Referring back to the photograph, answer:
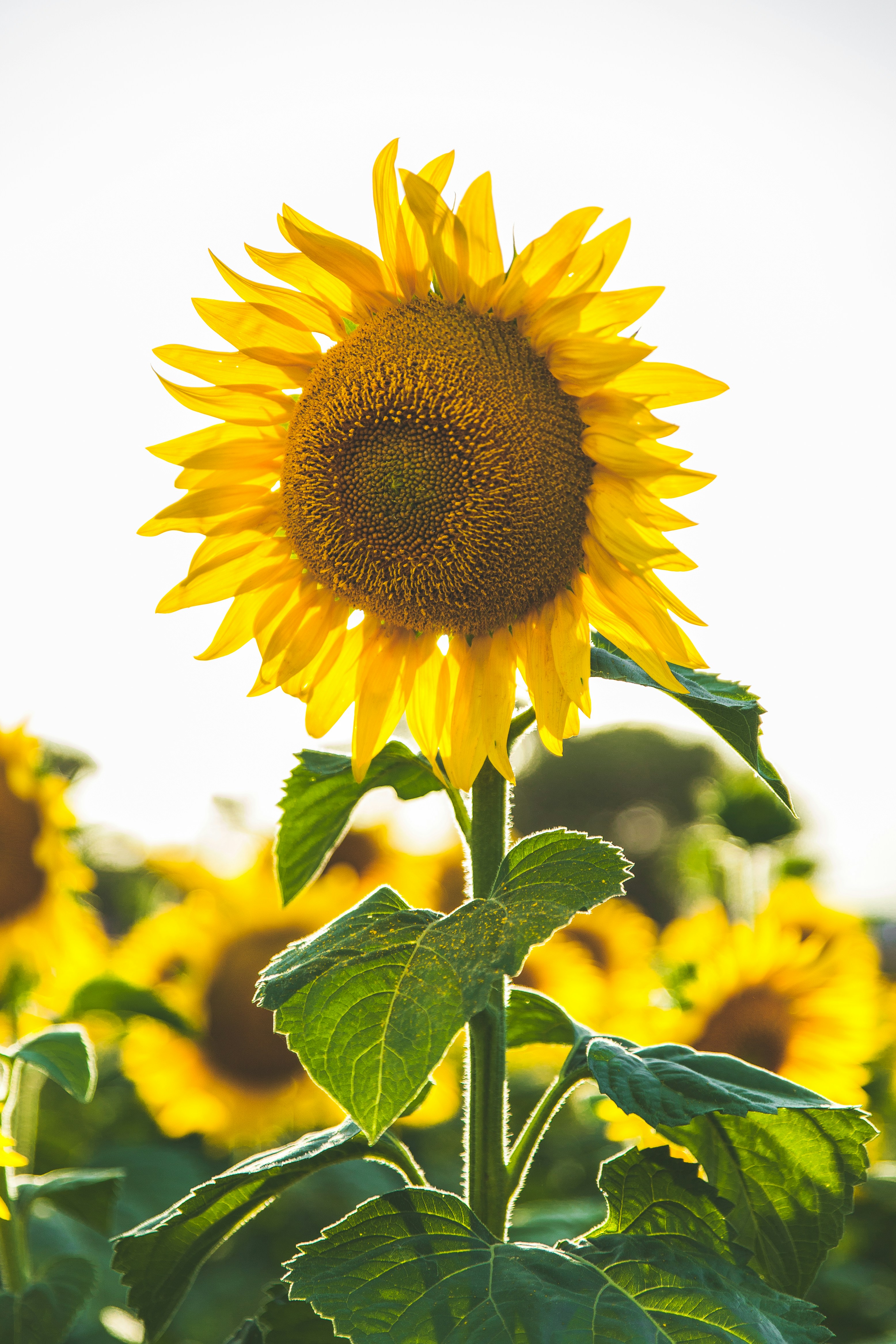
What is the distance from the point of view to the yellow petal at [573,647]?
1366 mm

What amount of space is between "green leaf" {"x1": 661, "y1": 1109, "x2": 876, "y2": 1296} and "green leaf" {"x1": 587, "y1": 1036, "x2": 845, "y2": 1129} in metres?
0.08

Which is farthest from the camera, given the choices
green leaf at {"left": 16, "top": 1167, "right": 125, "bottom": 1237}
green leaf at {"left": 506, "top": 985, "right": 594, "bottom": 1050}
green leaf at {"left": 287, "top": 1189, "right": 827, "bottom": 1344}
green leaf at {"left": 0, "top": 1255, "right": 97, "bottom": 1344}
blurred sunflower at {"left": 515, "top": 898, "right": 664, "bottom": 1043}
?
blurred sunflower at {"left": 515, "top": 898, "right": 664, "bottom": 1043}

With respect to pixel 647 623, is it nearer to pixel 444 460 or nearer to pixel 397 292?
pixel 444 460

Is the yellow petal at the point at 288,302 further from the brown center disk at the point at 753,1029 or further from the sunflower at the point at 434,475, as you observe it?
the brown center disk at the point at 753,1029

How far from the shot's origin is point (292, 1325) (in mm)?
1453

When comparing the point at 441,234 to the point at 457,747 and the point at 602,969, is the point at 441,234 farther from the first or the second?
the point at 602,969

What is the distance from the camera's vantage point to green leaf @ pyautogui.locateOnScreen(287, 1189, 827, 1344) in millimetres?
1069

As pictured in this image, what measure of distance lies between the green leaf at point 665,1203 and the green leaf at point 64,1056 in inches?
34.2

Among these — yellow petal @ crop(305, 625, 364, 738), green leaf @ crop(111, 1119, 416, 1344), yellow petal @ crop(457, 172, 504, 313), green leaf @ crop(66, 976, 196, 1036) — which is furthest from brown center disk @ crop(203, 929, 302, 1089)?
yellow petal @ crop(457, 172, 504, 313)

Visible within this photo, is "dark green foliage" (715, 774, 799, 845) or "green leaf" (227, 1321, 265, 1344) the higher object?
"dark green foliage" (715, 774, 799, 845)

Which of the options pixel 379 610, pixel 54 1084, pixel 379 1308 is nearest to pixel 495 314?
pixel 379 610

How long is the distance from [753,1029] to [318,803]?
1.85 m

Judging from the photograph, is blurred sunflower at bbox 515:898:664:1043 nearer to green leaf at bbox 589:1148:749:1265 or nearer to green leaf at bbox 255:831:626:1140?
green leaf at bbox 589:1148:749:1265

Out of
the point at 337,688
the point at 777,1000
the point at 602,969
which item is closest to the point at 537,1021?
the point at 337,688
